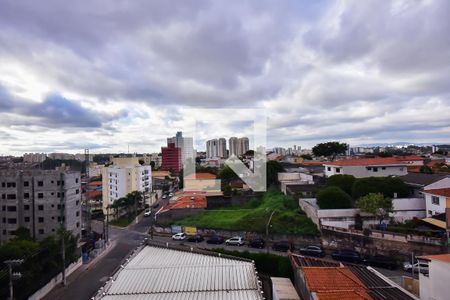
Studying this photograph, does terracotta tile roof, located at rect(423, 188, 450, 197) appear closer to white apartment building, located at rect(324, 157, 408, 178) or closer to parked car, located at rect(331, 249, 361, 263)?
parked car, located at rect(331, 249, 361, 263)

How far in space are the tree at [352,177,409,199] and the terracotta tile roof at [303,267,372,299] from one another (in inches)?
362

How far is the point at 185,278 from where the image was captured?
31.2ft

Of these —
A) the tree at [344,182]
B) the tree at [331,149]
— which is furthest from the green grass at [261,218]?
the tree at [331,149]

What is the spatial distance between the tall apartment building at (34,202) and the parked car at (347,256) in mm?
16758

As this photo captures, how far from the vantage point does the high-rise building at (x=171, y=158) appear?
7012 centimetres

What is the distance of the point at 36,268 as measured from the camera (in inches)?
502

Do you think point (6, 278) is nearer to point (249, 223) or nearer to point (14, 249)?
point (14, 249)

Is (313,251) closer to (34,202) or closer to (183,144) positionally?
(34,202)

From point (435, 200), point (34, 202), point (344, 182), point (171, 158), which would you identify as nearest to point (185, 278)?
point (435, 200)

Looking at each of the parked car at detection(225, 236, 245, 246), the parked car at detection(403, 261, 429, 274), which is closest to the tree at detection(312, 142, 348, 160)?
the parked car at detection(225, 236, 245, 246)

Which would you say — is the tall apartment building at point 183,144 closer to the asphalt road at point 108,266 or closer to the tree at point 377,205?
the asphalt road at point 108,266

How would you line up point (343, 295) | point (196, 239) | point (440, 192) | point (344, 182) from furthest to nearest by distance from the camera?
point (344, 182) → point (196, 239) → point (440, 192) → point (343, 295)

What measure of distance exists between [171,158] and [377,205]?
191 ft

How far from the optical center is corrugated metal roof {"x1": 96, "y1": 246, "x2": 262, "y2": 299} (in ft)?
27.8
